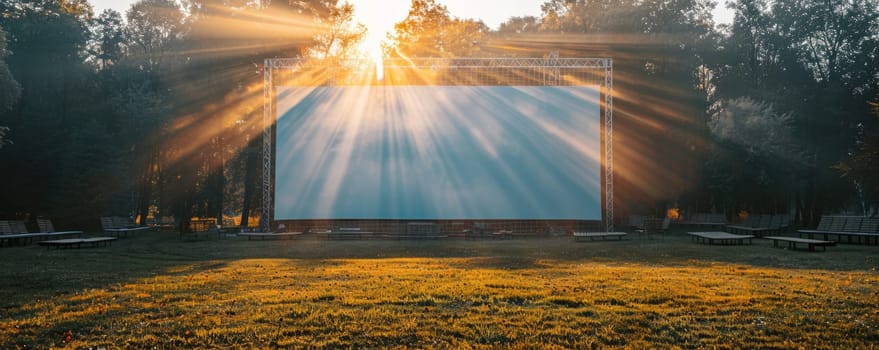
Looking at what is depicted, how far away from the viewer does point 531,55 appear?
1256 inches

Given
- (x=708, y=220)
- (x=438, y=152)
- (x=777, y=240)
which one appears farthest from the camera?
(x=708, y=220)

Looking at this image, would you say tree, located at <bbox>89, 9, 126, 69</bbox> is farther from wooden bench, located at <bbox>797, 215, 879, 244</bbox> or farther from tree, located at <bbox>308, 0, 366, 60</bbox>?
wooden bench, located at <bbox>797, 215, 879, 244</bbox>

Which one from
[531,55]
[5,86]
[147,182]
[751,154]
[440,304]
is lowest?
[440,304]

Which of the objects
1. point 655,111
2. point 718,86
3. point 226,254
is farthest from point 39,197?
point 718,86

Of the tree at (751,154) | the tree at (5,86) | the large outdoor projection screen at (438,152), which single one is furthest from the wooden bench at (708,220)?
the tree at (5,86)

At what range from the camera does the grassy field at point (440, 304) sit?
5.02 metres

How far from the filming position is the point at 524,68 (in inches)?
892

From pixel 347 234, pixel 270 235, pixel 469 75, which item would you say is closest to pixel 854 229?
pixel 469 75

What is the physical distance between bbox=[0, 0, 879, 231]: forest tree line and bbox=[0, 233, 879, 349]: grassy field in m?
16.1

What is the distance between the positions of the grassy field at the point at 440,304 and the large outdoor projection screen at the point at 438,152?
9.68 m

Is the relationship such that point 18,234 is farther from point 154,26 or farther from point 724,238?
point 154,26

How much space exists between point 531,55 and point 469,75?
1004 cm

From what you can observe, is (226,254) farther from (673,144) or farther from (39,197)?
(673,144)

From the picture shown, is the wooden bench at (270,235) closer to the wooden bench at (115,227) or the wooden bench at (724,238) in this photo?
the wooden bench at (115,227)
